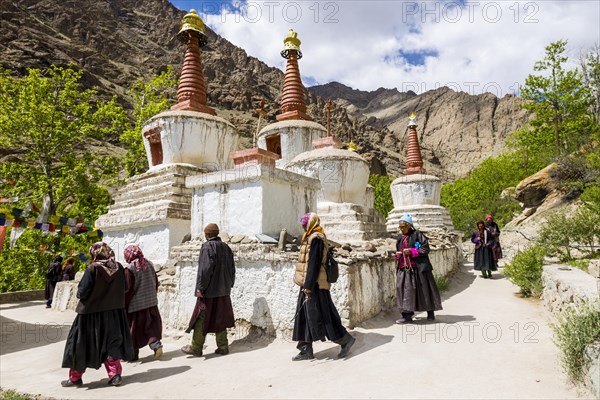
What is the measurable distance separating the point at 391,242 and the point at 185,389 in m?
7.05

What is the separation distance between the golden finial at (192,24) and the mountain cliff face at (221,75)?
157ft

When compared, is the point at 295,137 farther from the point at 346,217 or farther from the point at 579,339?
the point at 579,339

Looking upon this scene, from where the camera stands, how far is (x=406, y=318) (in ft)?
19.8

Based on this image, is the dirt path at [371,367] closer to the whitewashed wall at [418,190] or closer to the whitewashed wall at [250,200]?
the whitewashed wall at [250,200]

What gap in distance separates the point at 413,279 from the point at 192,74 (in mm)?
10729

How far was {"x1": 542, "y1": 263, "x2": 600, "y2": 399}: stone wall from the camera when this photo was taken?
3172mm

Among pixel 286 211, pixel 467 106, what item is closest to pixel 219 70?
pixel 467 106

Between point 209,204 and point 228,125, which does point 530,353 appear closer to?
point 209,204

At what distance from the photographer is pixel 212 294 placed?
5191 mm

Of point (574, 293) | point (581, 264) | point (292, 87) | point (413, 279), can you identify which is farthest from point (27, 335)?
point (292, 87)

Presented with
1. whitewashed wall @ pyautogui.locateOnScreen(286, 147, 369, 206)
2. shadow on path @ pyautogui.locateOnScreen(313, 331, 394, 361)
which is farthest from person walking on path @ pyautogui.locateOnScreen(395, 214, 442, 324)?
whitewashed wall @ pyautogui.locateOnScreen(286, 147, 369, 206)

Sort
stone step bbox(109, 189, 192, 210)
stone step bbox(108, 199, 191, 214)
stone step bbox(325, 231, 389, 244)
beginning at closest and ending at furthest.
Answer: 1. stone step bbox(108, 199, 191, 214)
2. stone step bbox(109, 189, 192, 210)
3. stone step bbox(325, 231, 389, 244)

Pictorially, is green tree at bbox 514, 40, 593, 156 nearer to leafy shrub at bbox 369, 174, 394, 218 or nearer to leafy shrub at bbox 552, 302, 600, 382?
leafy shrub at bbox 369, 174, 394, 218

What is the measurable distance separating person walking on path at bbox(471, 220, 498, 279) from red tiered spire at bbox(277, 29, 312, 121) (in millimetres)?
8832
